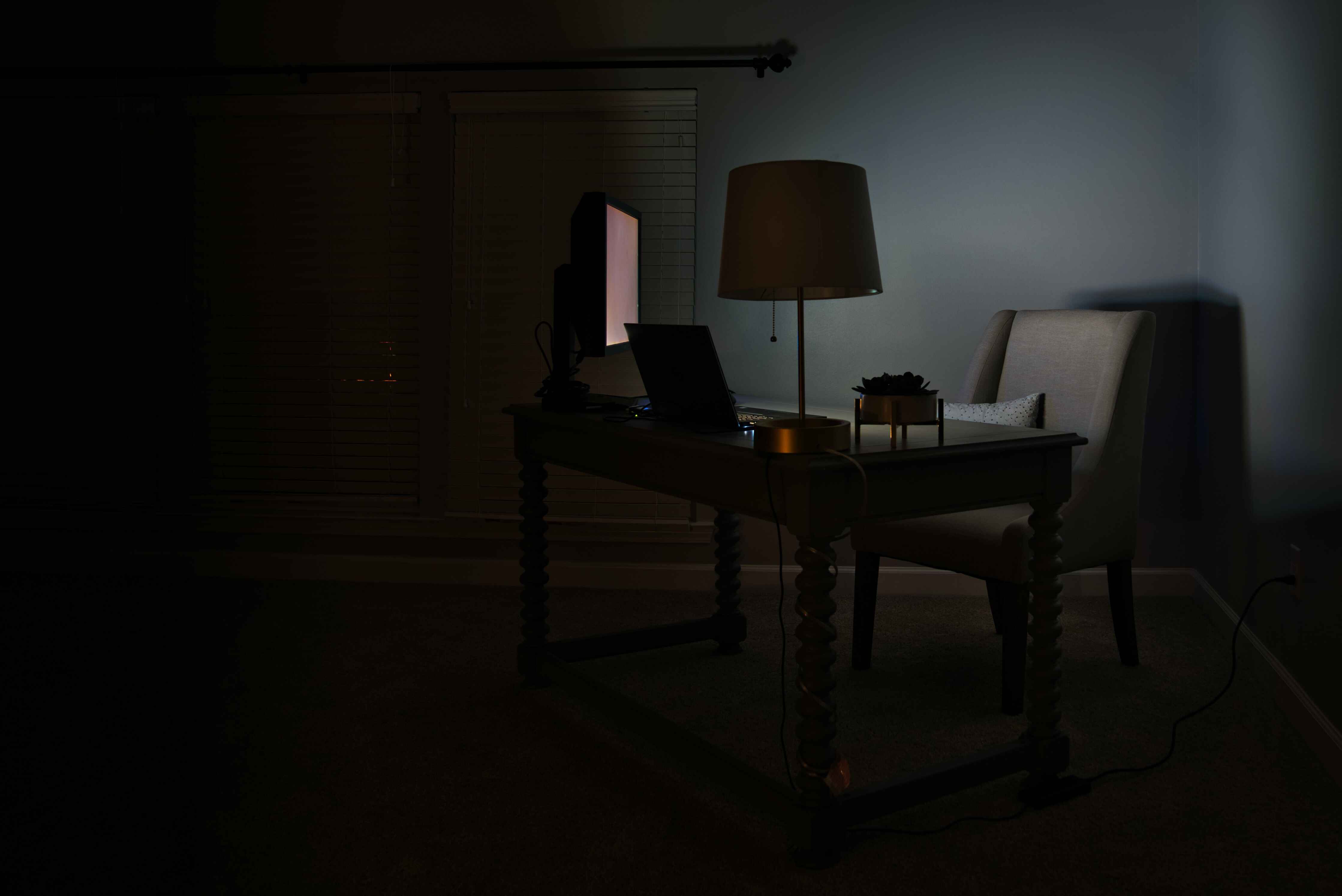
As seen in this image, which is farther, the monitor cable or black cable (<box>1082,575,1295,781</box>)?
the monitor cable

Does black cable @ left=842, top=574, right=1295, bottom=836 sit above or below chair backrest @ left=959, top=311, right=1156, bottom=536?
below

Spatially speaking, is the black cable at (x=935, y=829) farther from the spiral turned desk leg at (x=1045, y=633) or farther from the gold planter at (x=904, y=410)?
the gold planter at (x=904, y=410)

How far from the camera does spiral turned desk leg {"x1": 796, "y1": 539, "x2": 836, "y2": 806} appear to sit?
1.67 metres

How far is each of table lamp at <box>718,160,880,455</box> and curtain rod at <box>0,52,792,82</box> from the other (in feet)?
6.17

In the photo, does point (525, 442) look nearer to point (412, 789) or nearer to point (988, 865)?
point (412, 789)

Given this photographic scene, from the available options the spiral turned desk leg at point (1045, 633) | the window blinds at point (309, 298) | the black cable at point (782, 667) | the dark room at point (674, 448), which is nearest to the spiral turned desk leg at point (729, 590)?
the dark room at point (674, 448)

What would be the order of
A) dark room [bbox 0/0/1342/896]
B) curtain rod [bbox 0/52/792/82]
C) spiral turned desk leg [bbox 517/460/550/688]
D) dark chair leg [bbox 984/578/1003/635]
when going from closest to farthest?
dark room [bbox 0/0/1342/896] < spiral turned desk leg [bbox 517/460/550/688] < dark chair leg [bbox 984/578/1003/635] < curtain rod [bbox 0/52/792/82]

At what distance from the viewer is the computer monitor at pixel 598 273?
219cm

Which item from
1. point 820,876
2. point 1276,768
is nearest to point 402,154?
point 820,876

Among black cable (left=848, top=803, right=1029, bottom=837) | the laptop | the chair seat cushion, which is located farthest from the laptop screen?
black cable (left=848, top=803, right=1029, bottom=837)

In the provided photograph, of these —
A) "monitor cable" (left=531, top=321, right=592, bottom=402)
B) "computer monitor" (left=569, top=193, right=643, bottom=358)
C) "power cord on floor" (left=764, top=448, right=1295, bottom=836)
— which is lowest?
"power cord on floor" (left=764, top=448, right=1295, bottom=836)

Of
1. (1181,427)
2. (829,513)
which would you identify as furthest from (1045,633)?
(1181,427)

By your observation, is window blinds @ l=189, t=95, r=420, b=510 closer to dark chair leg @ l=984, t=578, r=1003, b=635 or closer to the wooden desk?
the wooden desk

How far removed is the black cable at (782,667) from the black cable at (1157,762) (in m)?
0.07
